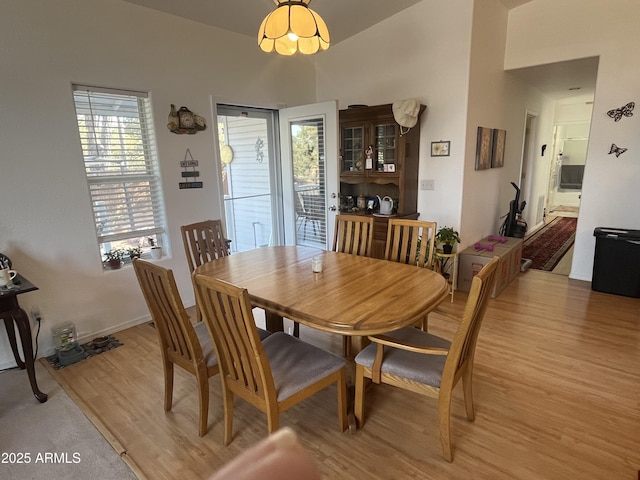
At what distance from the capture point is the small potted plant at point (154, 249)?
341 centimetres

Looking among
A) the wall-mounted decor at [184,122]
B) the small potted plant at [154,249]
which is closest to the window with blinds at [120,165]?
the small potted plant at [154,249]

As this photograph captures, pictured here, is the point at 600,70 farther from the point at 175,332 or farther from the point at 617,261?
the point at 175,332

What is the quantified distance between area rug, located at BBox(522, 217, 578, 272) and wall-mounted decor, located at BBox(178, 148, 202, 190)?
14.0 feet

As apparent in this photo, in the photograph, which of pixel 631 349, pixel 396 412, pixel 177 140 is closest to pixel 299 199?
pixel 177 140

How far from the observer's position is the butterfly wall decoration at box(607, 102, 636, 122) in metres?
3.61

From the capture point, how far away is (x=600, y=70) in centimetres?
371

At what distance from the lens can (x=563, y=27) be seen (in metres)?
3.84

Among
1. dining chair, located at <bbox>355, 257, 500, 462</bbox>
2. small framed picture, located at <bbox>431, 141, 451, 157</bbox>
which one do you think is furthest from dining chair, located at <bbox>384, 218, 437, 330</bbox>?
small framed picture, located at <bbox>431, 141, 451, 157</bbox>

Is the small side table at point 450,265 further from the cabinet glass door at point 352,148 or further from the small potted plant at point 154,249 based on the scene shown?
the small potted plant at point 154,249

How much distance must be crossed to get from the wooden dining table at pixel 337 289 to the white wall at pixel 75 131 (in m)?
1.22

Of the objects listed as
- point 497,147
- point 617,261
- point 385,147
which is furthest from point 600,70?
point 385,147

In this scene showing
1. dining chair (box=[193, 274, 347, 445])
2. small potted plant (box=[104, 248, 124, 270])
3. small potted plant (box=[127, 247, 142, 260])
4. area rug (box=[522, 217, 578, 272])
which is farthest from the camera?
area rug (box=[522, 217, 578, 272])

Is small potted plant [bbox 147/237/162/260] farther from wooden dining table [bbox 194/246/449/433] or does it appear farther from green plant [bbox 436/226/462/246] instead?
green plant [bbox 436/226/462/246]

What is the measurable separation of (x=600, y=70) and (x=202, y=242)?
4.26 metres
